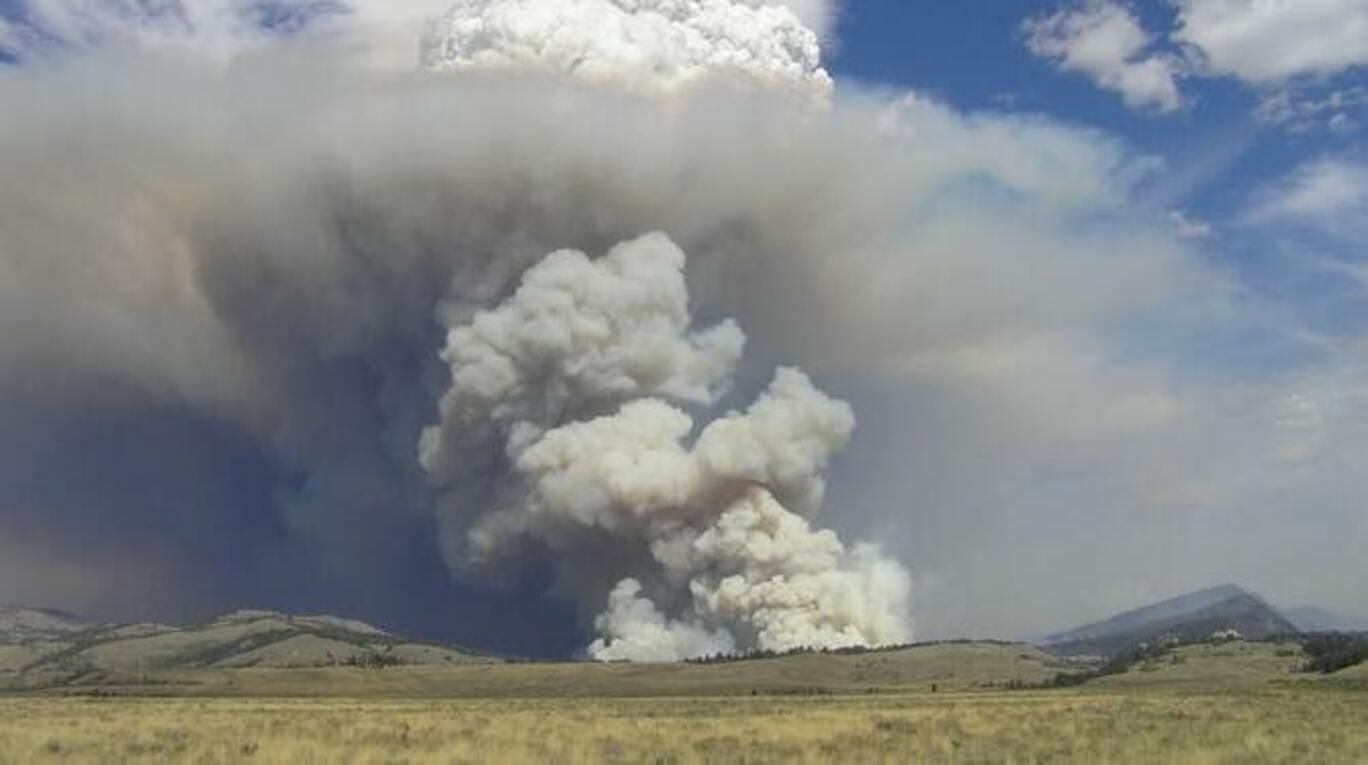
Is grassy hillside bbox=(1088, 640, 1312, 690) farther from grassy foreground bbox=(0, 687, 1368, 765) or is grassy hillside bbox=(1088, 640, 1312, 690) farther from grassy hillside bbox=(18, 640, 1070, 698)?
grassy foreground bbox=(0, 687, 1368, 765)

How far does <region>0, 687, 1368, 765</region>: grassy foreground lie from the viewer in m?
28.8

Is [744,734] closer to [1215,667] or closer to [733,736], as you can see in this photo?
[733,736]

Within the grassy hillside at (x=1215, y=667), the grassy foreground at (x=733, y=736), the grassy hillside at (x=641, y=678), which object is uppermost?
the grassy hillside at (x=641, y=678)

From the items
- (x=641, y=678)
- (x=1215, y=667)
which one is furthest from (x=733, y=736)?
(x=641, y=678)

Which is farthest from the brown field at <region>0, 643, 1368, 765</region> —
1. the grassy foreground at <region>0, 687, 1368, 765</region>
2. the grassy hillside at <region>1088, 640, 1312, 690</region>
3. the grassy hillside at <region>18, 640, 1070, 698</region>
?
the grassy hillside at <region>18, 640, 1070, 698</region>

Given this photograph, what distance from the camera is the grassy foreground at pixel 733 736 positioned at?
2884 cm

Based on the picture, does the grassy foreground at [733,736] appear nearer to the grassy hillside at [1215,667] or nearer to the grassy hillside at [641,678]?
the grassy hillside at [1215,667]

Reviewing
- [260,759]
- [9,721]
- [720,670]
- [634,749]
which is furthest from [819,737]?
[720,670]

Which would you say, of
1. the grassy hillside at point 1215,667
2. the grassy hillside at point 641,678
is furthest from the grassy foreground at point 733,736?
the grassy hillside at point 641,678

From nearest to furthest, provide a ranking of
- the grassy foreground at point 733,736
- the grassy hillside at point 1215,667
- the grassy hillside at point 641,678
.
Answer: the grassy foreground at point 733,736
the grassy hillside at point 1215,667
the grassy hillside at point 641,678

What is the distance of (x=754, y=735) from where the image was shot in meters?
35.7

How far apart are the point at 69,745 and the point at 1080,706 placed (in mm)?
35868

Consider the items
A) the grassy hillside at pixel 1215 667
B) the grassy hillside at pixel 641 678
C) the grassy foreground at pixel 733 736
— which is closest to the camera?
the grassy foreground at pixel 733 736

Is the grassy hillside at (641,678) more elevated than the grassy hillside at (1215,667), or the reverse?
the grassy hillside at (641,678)
